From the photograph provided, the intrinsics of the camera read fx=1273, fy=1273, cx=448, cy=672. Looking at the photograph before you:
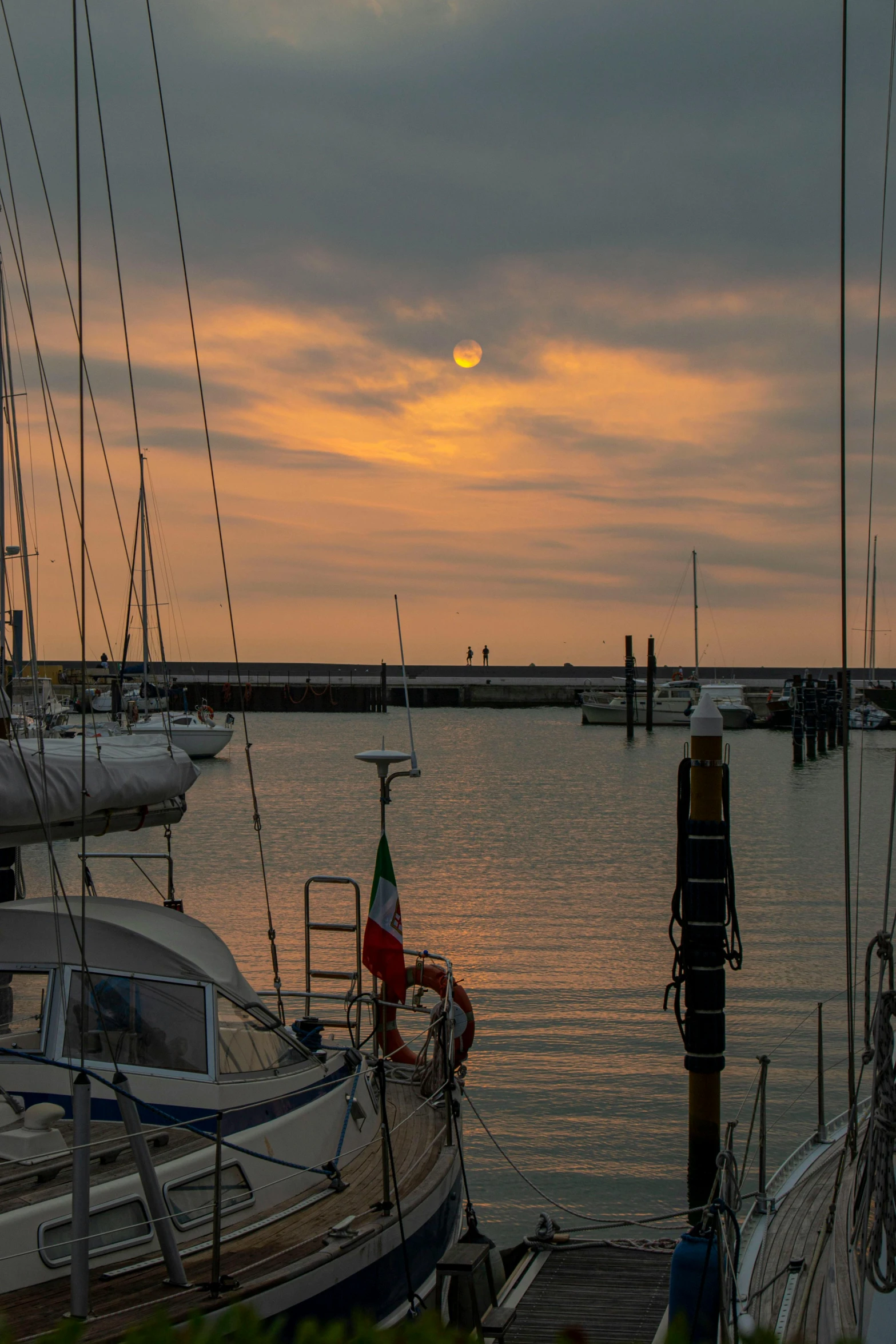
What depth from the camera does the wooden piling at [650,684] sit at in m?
80.1

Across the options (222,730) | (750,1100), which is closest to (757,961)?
(750,1100)

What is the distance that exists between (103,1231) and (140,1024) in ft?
4.03

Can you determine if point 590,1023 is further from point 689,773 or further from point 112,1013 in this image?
point 112,1013

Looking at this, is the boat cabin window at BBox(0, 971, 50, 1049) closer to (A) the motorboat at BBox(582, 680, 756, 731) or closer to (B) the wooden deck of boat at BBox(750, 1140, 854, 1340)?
(B) the wooden deck of boat at BBox(750, 1140, 854, 1340)

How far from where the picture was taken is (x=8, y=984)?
7492 millimetres

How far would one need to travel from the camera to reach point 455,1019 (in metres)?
10.6

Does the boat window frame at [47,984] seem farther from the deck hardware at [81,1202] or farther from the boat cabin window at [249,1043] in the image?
the deck hardware at [81,1202]

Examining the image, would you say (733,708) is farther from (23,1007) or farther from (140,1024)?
(140,1024)

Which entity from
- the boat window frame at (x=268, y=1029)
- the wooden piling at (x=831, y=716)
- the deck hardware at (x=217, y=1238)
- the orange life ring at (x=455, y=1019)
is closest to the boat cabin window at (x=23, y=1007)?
the boat window frame at (x=268, y=1029)

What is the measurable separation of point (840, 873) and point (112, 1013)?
2534cm

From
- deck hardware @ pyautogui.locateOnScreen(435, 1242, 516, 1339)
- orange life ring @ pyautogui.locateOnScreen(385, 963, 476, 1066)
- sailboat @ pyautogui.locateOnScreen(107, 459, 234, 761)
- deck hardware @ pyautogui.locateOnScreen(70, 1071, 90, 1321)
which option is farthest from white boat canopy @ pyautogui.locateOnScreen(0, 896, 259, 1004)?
sailboat @ pyautogui.locateOnScreen(107, 459, 234, 761)

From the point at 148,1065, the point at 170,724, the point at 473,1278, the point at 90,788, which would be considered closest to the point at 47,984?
the point at 148,1065

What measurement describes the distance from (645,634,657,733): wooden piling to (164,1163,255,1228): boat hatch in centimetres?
7327

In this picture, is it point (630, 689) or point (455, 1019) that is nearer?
point (455, 1019)
